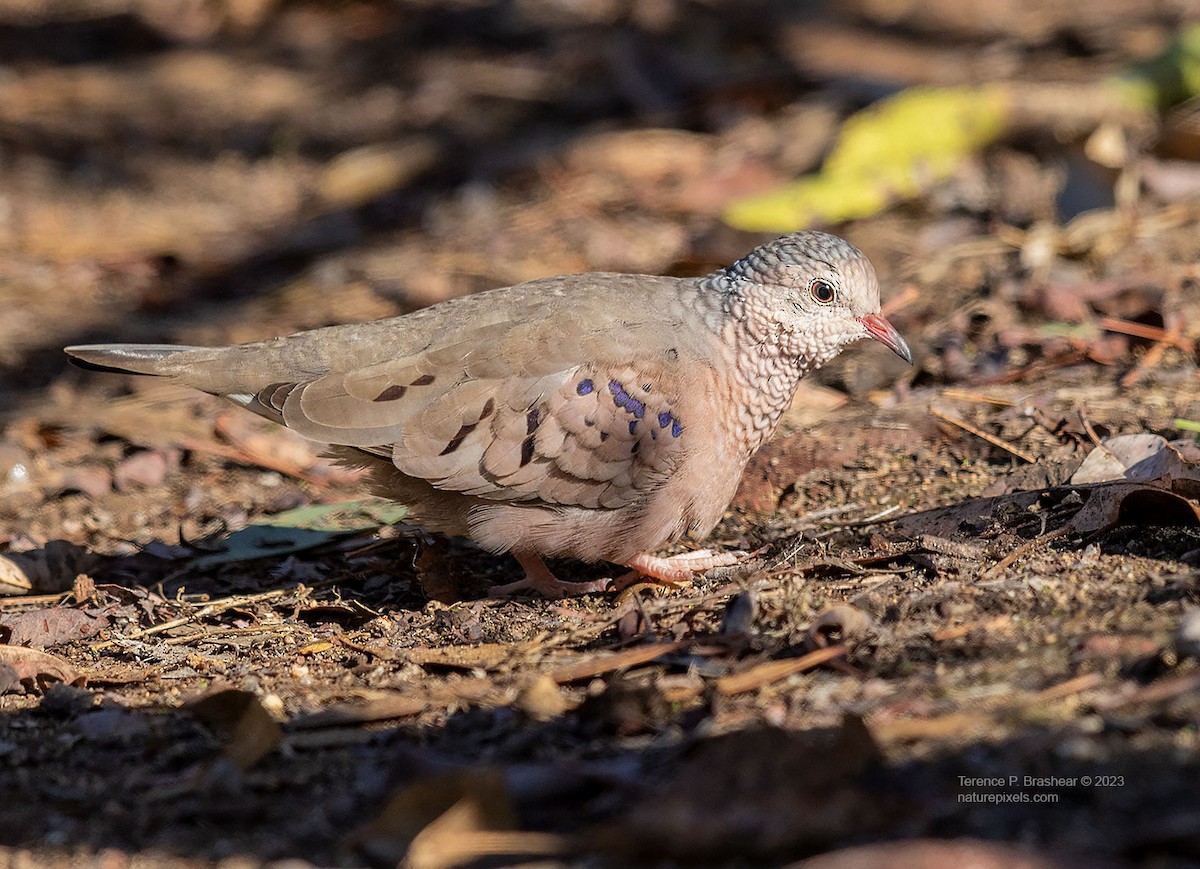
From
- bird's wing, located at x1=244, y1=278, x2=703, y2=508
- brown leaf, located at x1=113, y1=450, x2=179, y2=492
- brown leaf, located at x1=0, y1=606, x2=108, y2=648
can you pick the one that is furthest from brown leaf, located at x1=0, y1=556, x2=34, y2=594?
bird's wing, located at x1=244, y1=278, x2=703, y2=508

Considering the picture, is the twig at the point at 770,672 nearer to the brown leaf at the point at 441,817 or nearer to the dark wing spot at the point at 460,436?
the brown leaf at the point at 441,817

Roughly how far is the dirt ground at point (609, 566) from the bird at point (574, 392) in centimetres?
25

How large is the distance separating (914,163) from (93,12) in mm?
7352

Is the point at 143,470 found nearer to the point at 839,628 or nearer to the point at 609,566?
the point at 609,566

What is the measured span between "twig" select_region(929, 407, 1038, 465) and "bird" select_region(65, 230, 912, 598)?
529 mm

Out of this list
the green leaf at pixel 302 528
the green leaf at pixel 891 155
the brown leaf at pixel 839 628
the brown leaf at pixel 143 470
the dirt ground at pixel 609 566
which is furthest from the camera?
the green leaf at pixel 891 155

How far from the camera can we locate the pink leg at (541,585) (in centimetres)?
443

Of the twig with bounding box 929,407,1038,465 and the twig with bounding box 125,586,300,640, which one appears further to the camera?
the twig with bounding box 929,407,1038,465

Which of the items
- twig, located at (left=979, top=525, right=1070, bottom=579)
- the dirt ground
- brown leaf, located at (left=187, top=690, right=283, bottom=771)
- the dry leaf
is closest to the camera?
the dirt ground

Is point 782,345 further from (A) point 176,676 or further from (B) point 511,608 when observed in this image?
(A) point 176,676

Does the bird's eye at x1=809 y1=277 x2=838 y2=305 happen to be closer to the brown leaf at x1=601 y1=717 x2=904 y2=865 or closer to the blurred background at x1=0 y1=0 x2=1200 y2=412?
the blurred background at x1=0 y1=0 x2=1200 y2=412

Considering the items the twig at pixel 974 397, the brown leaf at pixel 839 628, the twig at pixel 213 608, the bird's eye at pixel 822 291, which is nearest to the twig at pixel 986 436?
the twig at pixel 974 397

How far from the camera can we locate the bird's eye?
174 inches

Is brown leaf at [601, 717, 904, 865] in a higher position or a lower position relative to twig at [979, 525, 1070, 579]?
lower
